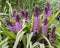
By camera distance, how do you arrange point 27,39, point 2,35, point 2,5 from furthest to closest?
point 2,5, point 2,35, point 27,39

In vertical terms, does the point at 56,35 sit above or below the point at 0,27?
below

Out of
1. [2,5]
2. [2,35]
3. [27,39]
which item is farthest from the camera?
[2,5]

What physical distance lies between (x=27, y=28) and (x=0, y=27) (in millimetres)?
399

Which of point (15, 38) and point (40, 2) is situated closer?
point (15, 38)

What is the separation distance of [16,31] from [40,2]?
1.98 meters

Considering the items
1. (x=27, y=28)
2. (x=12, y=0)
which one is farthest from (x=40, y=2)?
(x=27, y=28)

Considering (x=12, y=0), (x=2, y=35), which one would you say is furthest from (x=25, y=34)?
(x=12, y=0)

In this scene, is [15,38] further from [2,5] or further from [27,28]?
[2,5]

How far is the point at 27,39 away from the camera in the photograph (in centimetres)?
309

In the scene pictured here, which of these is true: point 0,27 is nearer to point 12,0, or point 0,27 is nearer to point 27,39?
point 27,39

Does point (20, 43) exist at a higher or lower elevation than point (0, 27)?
lower

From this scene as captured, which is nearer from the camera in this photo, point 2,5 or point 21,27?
point 21,27

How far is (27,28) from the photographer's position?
3234 mm

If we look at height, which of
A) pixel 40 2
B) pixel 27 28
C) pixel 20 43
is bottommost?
pixel 20 43
